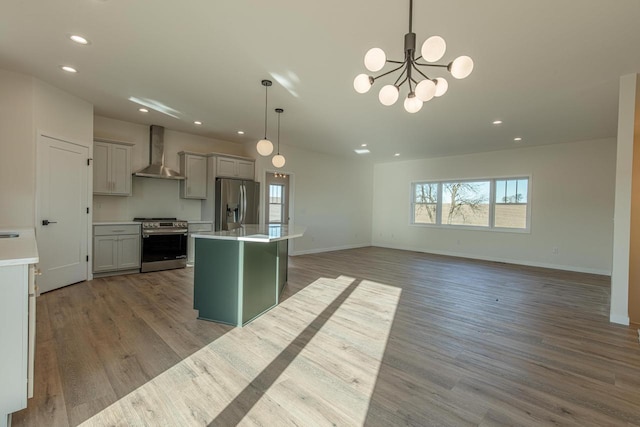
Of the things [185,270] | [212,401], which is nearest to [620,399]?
[212,401]

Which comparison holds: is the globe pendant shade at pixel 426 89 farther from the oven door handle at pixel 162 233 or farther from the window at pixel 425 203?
the window at pixel 425 203

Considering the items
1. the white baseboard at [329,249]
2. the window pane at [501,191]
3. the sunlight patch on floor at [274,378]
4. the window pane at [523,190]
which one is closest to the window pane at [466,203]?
the window pane at [501,191]

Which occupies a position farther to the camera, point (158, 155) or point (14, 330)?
point (158, 155)

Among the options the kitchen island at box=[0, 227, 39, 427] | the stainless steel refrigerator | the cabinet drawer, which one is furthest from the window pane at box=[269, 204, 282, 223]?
the kitchen island at box=[0, 227, 39, 427]

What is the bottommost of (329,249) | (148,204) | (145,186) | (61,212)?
(329,249)

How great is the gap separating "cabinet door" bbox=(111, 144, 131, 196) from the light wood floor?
1681 millimetres

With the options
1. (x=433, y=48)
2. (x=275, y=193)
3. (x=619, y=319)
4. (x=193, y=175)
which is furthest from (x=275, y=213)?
(x=619, y=319)

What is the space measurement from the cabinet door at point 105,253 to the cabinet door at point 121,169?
0.82m

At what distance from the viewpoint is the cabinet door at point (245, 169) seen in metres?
6.20

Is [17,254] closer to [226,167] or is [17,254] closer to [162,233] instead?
[162,233]

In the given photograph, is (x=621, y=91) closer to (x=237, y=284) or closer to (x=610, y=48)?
(x=610, y=48)

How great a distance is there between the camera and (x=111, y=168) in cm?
478

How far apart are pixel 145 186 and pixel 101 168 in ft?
2.70

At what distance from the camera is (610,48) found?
2.60 m
